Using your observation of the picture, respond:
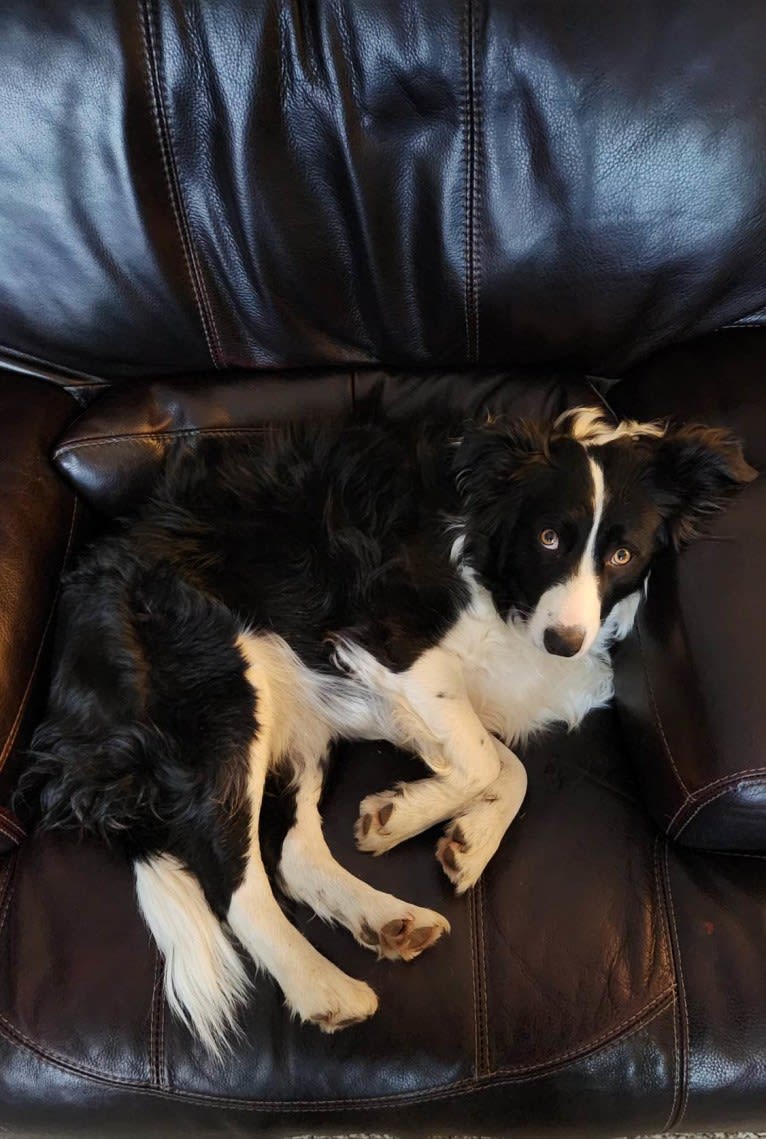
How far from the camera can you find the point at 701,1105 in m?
1.42

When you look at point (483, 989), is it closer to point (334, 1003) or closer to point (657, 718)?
point (334, 1003)

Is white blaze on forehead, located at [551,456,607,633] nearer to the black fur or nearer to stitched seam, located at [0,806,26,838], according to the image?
the black fur

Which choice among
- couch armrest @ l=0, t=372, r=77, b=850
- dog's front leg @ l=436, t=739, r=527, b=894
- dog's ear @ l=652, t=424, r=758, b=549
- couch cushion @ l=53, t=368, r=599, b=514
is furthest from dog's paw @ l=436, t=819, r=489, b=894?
couch cushion @ l=53, t=368, r=599, b=514

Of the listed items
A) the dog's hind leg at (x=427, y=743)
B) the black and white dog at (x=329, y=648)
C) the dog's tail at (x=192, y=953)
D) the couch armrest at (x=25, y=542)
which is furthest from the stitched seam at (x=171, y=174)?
the dog's tail at (x=192, y=953)

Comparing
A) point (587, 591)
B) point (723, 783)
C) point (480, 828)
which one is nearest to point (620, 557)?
point (587, 591)

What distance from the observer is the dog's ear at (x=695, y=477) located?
5.30ft

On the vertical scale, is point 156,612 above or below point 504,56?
below

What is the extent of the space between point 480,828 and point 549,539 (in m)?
0.57

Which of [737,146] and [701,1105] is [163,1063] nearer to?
[701,1105]

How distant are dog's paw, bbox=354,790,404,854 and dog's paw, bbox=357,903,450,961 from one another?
139mm

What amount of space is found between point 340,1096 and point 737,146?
186 cm

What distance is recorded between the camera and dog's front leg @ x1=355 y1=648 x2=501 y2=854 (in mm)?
1621

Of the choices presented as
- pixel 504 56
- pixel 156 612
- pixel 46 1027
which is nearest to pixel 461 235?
pixel 504 56

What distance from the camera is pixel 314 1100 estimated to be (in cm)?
140
